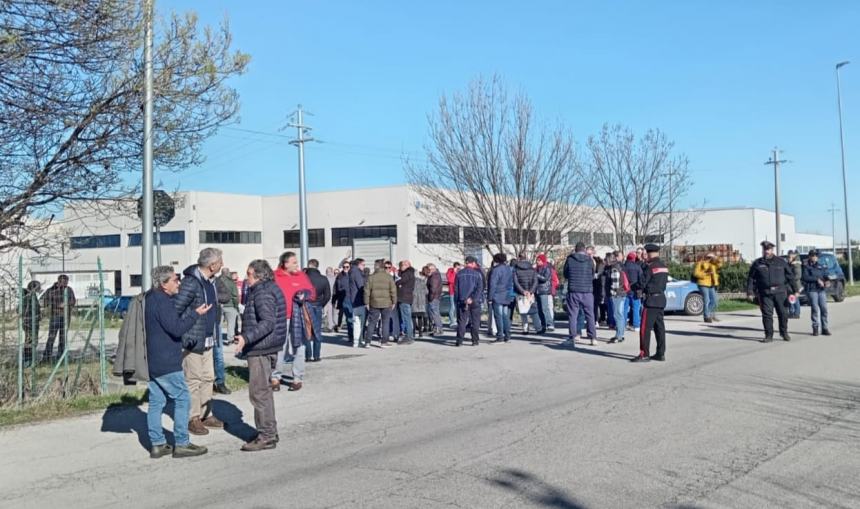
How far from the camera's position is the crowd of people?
23.3ft

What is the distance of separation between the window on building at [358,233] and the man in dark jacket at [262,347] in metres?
44.6

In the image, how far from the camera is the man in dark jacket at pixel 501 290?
49.9ft

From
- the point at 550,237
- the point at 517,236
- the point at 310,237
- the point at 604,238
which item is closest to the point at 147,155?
the point at 517,236

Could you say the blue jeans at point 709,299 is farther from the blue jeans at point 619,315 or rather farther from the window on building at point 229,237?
the window on building at point 229,237

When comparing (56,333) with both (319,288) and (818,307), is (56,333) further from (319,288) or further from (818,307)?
(818,307)

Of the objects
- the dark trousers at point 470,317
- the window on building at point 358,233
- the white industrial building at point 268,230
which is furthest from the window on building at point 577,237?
the window on building at point 358,233

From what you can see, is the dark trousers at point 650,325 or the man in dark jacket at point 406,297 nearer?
the dark trousers at point 650,325

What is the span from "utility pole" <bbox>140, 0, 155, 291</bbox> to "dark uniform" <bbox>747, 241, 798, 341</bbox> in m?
11.1

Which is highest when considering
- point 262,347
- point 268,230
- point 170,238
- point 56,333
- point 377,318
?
point 268,230

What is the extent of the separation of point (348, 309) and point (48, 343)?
7490 mm

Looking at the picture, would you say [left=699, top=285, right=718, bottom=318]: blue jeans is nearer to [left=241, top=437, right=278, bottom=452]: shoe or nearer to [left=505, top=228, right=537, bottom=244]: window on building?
[left=505, top=228, right=537, bottom=244]: window on building

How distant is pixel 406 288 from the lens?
16.2m

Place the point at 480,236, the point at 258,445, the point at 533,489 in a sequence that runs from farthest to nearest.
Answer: the point at 480,236, the point at 258,445, the point at 533,489

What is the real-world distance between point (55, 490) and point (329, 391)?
15.3ft
